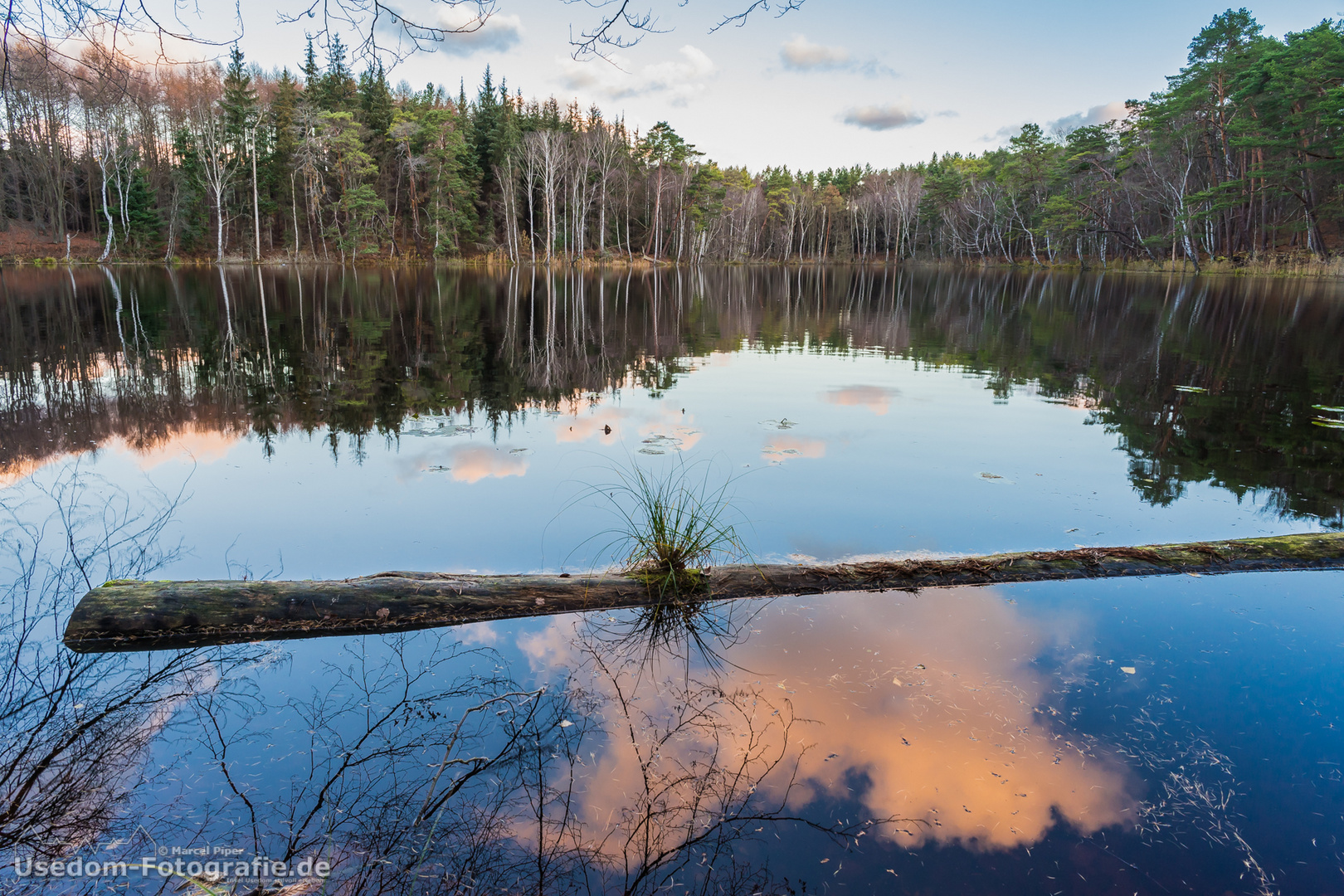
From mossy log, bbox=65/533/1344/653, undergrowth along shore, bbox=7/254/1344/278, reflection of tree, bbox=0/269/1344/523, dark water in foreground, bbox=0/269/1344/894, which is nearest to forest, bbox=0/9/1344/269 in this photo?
undergrowth along shore, bbox=7/254/1344/278

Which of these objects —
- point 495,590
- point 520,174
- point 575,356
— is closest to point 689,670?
point 495,590

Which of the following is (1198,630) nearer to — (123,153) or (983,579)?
(983,579)

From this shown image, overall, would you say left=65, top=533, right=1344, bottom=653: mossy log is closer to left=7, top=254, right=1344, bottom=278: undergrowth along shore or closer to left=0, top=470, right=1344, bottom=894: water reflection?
left=0, top=470, right=1344, bottom=894: water reflection

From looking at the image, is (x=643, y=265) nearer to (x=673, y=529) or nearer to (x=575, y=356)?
(x=575, y=356)

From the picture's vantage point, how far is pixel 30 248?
37.5 meters

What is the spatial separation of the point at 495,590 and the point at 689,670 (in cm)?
126

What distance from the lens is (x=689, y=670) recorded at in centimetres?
384

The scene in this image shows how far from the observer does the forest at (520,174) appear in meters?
37.5

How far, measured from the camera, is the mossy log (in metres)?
3.84

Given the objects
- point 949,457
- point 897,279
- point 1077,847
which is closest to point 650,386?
point 949,457

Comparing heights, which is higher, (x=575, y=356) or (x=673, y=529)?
(x=575, y=356)

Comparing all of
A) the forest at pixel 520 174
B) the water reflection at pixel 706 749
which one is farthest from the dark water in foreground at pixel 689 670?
the forest at pixel 520 174

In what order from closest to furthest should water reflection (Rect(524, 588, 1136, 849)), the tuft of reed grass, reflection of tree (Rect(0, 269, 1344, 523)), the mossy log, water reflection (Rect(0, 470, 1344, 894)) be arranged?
water reflection (Rect(0, 470, 1344, 894)) → water reflection (Rect(524, 588, 1136, 849)) → the mossy log → the tuft of reed grass → reflection of tree (Rect(0, 269, 1344, 523))

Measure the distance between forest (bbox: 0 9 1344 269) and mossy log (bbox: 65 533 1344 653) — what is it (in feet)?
114
